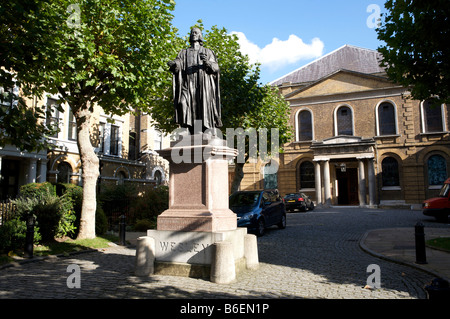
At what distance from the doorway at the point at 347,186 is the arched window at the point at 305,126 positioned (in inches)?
176

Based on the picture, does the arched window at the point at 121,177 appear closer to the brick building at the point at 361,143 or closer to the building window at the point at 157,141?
the building window at the point at 157,141

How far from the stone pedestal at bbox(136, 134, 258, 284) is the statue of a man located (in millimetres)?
515

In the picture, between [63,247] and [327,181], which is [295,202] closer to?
[327,181]

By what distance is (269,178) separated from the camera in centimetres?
3456

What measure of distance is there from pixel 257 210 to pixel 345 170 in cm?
2045

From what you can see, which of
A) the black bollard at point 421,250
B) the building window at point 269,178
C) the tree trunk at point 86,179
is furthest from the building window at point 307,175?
the black bollard at point 421,250

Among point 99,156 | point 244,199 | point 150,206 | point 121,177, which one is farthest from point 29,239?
point 121,177

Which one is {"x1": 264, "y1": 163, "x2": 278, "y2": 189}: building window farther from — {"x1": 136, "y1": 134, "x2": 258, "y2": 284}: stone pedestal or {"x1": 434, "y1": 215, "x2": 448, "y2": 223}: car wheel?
{"x1": 136, "y1": 134, "x2": 258, "y2": 284}: stone pedestal

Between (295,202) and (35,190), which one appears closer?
(35,190)

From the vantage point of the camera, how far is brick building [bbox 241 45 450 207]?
29.2 meters

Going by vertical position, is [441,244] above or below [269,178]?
below
